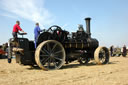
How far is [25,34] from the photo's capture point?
7.02 metres

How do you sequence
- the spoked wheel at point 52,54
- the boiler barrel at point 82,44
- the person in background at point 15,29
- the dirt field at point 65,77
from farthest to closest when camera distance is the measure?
1. the boiler barrel at point 82,44
2. the spoked wheel at point 52,54
3. the person in background at point 15,29
4. the dirt field at point 65,77

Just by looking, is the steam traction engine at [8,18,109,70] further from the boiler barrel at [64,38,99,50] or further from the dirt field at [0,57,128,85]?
the dirt field at [0,57,128,85]

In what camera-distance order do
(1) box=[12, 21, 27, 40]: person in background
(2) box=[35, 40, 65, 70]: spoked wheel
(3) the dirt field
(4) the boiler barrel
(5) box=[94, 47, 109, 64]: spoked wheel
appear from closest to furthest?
(3) the dirt field < (1) box=[12, 21, 27, 40]: person in background < (2) box=[35, 40, 65, 70]: spoked wheel < (4) the boiler barrel < (5) box=[94, 47, 109, 64]: spoked wheel

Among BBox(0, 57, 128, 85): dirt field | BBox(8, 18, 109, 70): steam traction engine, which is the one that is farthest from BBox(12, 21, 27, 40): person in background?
BBox(0, 57, 128, 85): dirt field

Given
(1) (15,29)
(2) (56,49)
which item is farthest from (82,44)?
(1) (15,29)

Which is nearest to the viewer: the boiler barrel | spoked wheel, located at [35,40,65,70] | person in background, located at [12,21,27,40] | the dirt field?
the dirt field

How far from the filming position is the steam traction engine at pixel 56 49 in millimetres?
6891

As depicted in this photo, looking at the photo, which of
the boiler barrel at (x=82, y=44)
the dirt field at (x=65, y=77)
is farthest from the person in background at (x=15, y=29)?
the boiler barrel at (x=82, y=44)

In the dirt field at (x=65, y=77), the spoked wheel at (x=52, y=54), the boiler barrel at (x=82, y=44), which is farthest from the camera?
the boiler barrel at (x=82, y=44)

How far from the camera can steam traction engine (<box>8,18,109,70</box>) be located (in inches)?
271

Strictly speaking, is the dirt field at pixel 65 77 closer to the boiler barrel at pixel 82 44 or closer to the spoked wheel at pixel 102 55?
the boiler barrel at pixel 82 44

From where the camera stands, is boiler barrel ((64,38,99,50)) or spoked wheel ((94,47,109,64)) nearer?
boiler barrel ((64,38,99,50))

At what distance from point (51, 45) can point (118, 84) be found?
4.24 meters

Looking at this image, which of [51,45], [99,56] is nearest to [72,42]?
[51,45]
